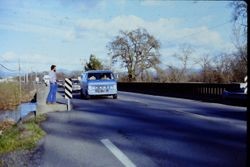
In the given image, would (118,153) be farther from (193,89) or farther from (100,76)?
(193,89)

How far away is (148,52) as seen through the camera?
63062mm

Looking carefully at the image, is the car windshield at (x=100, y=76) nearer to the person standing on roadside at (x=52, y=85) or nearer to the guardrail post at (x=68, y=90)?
the guardrail post at (x=68, y=90)

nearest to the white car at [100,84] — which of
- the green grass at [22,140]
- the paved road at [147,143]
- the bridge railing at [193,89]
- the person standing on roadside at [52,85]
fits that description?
the bridge railing at [193,89]

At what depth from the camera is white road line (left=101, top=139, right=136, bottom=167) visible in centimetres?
662

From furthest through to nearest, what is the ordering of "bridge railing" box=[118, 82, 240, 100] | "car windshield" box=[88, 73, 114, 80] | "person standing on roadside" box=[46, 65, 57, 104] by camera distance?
"car windshield" box=[88, 73, 114, 80], "bridge railing" box=[118, 82, 240, 100], "person standing on roadside" box=[46, 65, 57, 104]

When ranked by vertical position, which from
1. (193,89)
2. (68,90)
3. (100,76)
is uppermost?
(100,76)

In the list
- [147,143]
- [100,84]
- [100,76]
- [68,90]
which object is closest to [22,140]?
[147,143]

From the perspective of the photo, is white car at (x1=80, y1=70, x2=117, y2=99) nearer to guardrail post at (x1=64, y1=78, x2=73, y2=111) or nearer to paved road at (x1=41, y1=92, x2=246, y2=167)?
guardrail post at (x1=64, y1=78, x2=73, y2=111)

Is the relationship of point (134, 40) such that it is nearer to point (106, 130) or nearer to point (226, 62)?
point (226, 62)

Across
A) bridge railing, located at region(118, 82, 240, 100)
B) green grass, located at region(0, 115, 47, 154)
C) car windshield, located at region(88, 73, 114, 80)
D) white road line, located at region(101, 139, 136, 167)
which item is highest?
car windshield, located at region(88, 73, 114, 80)

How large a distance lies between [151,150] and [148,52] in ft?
183

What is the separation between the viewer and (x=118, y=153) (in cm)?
757


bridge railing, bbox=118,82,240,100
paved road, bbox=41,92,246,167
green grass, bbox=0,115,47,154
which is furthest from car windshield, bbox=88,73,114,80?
green grass, bbox=0,115,47,154

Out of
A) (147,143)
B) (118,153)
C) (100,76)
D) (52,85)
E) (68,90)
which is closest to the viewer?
(118,153)
